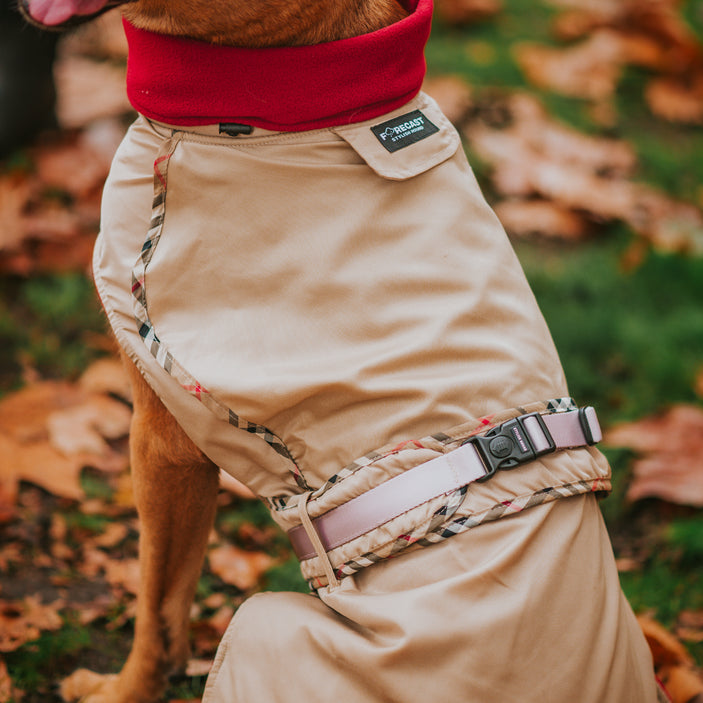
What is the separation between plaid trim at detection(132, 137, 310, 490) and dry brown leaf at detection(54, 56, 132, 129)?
9.44 ft

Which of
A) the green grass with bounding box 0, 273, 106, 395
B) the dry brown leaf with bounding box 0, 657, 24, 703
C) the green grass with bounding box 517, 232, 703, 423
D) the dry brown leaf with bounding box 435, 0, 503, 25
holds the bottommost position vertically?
the green grass with bounding box 517, 232, 703, 423

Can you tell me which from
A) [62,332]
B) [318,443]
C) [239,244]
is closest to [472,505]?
[318,443]

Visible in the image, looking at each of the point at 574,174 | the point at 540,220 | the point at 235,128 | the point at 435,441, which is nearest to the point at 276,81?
the point at 235,128

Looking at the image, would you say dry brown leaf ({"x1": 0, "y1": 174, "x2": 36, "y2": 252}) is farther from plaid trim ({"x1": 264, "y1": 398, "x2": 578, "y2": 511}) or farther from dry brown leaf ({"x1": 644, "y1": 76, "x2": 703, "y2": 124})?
dry brown leaf ({"x1": 644, "y1": 76, "x2": 703, "y2": 124})

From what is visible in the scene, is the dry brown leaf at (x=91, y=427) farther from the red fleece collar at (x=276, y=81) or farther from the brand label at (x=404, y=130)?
the brand label at (x=404, y=130)

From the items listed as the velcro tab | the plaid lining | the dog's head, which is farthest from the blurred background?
the plaid lining

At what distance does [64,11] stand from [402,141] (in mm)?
682

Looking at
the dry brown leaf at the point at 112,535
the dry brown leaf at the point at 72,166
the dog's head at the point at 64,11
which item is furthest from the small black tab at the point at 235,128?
the dry brown leaf at the point at 72,166

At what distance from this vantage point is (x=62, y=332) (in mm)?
3369

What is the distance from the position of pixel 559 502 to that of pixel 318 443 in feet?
1.46

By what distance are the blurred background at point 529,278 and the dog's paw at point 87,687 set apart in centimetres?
5

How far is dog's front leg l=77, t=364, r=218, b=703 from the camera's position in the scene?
1711mm

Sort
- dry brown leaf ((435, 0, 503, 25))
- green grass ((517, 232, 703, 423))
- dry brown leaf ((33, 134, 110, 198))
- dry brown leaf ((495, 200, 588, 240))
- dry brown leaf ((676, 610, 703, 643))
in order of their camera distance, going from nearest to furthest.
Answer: dry brown leaf ((676, 610, 703, 643)), green grass ((517, 232, 703, 423)), dry brown leaf ((33, 134, 110, 198)), dry brown leaf ((495, 200, 588, 240)), dry brown leaf ((435, 0, 503, 25))

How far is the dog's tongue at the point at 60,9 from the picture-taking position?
1536 mm
